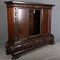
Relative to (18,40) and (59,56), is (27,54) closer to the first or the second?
(18,40)

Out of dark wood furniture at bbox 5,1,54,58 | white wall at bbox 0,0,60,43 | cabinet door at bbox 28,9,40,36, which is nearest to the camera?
dark wood furniture at bbox 5,1,54,58

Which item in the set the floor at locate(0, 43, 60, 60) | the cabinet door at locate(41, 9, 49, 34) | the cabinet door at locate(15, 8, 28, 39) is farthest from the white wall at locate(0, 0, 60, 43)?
the cabinet door at locate(15, 8, 28, 39)

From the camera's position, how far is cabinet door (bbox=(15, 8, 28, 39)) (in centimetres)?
354

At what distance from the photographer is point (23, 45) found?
3.67 meters

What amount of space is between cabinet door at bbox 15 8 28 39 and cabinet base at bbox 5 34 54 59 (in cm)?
19

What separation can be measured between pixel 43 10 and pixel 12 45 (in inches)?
64.4

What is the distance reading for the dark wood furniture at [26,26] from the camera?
3469 mm

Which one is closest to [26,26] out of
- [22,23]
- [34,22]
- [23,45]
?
[22,23]

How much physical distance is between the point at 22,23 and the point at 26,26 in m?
0.18

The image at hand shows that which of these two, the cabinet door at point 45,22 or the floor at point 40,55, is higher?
the cabinet door at point 45,22

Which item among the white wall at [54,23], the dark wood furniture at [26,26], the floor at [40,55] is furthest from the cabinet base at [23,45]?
the white wall at [54,23]

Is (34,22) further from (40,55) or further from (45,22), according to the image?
(40,55)

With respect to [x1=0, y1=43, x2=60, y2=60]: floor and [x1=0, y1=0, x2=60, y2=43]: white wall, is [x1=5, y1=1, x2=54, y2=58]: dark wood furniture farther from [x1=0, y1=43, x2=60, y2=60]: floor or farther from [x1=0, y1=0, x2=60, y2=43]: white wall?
A: [x1=0, y1=0, x2=60, y2=43]: white wall

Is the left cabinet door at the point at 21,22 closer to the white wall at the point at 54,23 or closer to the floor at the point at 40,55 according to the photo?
the floor at the point at 40,55
